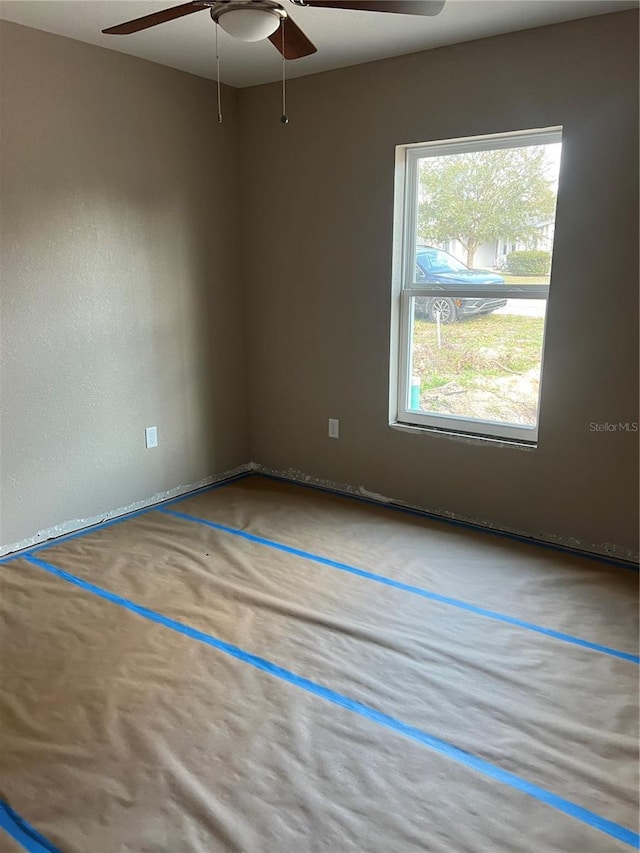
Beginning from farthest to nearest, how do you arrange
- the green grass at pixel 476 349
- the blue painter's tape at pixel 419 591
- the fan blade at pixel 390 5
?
the green grass at pixel 476 349, the blue painter's tape at pixel 419 591, the fan blade at pixel 390 5

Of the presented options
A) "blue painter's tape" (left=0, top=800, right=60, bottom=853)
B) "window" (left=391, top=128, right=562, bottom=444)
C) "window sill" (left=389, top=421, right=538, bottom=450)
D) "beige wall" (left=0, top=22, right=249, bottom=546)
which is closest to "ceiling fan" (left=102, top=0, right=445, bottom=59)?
"beige wall" (left=0, top=22, right=249, bottom=546)

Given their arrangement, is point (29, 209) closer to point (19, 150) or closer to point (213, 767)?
point (19, 150)

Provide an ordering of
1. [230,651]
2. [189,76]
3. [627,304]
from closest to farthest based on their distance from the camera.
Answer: [230,651]
[627,304]
[189,76]

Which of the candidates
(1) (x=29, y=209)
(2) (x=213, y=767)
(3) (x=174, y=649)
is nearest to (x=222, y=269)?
(1) (x=29, y=209)

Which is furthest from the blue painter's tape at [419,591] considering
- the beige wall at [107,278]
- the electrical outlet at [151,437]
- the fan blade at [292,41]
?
the fan blade at [292,41]

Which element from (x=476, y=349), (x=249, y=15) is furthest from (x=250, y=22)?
(x=476, y=349)

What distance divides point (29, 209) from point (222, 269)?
4.07 ft

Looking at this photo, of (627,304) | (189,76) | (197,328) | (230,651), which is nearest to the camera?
(230,651)

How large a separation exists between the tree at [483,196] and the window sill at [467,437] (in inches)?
37.3

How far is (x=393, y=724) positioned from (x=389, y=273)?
2322mm

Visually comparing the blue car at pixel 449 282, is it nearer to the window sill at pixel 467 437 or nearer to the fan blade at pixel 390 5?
the window sill at pixel 467 437

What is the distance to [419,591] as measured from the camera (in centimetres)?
276

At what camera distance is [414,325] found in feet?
11.7

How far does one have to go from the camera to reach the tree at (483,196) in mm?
3059
